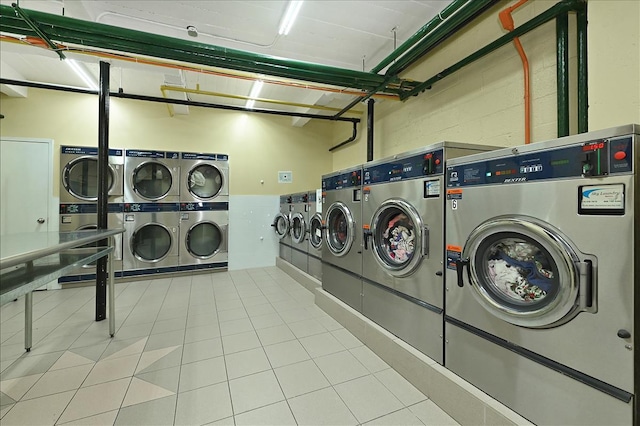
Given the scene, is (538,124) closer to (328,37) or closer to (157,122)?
(328,37)

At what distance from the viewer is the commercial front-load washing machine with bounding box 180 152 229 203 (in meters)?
4.87

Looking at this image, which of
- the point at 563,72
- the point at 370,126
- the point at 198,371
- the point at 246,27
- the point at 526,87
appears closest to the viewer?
the point at 563,72

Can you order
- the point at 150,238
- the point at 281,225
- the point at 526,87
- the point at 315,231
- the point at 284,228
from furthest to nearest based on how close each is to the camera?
the point at 281,225 → the point at 284,228 → the point at 150,238 → the point at 315,231 → the point at 526,87

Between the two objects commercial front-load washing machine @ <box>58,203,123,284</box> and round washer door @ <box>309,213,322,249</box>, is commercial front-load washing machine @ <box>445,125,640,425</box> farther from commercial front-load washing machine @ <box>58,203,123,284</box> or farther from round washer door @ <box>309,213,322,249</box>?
commercial front-load washing machine @ <box>58,203,123,284</box>

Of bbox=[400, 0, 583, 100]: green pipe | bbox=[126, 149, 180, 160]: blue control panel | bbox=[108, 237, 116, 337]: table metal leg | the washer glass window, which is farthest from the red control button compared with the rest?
bbox=[126, 149, 180, 160]: blue control panel

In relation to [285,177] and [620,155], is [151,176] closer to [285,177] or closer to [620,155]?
[285,177]

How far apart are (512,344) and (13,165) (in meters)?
6.45

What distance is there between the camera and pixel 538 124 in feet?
7.13

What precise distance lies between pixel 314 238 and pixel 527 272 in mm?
3004

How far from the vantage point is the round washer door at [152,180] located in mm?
4668

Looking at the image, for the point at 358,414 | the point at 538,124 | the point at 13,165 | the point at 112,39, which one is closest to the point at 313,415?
the point at 358,414

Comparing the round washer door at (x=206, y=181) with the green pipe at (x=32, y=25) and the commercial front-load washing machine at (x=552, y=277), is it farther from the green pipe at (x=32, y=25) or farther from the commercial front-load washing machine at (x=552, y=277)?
the commercial front-load washing machine at (x=552, y=277)

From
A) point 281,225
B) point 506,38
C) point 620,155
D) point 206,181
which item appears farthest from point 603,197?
→ point 206,181

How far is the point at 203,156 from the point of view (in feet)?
16.4
